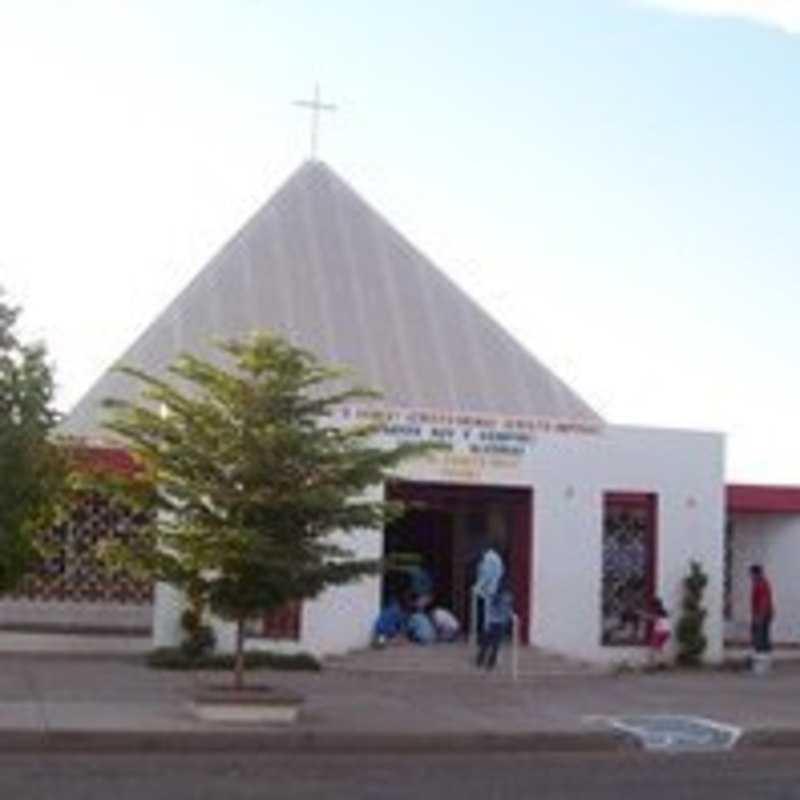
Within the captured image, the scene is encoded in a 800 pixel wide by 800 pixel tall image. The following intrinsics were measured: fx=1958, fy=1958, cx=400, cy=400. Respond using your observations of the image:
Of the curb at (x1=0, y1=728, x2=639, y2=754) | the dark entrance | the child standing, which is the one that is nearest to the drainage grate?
the curb at (x1=0, y1=728, x2=639, y2=754)

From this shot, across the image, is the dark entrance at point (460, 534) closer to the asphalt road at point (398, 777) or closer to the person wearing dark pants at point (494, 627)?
the person wearing dark pants at point (494, 627)

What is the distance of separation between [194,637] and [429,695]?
4881mm

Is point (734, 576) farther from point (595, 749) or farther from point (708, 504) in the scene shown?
point (595, 749)

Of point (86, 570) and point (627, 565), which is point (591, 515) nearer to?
point (627, 565)

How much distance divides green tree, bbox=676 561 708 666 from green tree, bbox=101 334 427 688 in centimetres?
1103

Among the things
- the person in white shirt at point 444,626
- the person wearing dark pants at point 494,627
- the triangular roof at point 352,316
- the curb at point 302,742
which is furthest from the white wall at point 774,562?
the curb at point 302,742

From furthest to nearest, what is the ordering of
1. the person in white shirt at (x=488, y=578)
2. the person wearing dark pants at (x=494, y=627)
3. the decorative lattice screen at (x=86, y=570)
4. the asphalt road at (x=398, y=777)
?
the decorative lattice screen at (x=86, y=570), the person in white shirt at (x=488, y=578), the person wearing dark pants at (x=494, y=627), the asphalt road at (x=398, y=777)

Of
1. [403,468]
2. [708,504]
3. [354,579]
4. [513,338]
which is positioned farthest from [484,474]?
[354,579]

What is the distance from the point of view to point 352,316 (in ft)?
116

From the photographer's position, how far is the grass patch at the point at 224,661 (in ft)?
88.3

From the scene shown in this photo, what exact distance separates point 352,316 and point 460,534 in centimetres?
501

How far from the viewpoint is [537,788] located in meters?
15.4

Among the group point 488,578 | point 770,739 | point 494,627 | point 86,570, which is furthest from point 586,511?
point 770,739

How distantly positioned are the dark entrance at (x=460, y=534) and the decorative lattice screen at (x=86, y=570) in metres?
4.10
